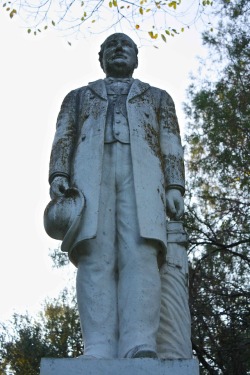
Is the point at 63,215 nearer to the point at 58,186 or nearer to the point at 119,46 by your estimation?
the point at 58,186

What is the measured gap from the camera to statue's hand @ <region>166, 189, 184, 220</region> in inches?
238

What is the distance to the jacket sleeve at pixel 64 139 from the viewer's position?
6102 millimetres

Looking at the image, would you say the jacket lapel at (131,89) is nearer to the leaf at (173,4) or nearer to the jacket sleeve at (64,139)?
the jacket sleeve at (64,139)

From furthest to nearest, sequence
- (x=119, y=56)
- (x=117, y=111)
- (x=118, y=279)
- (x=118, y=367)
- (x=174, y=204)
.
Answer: (x=119, y=56) → (x=117, y=111) → (x=174, y=204) → (x=118, y=279) → (x=118, y=367)

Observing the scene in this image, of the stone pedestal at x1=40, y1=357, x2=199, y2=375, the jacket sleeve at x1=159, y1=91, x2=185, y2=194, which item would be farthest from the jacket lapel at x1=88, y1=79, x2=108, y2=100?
the stone pedestal at x1=40, y1=357, x2=199, y2=375

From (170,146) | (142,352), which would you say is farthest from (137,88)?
(142,352)

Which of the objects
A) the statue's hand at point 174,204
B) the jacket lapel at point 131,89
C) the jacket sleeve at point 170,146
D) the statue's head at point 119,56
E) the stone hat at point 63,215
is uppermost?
the statue's head at point 119,56

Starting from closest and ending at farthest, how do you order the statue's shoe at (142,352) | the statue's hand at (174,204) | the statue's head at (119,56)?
the statue's shoe at (142,352)
the statue's hand at (174,204)
the statue's head at (119,56)

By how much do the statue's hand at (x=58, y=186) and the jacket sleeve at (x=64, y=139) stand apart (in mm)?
44

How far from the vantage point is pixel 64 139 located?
6.26 metres

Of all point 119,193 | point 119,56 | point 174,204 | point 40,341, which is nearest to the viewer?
point 119,193

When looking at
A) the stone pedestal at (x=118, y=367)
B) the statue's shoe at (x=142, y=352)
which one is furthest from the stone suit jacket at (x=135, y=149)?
the stone pedestal at (x=118, y=367)

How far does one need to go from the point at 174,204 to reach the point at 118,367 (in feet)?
5.36

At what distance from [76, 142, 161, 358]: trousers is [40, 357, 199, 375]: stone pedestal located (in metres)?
0.27
